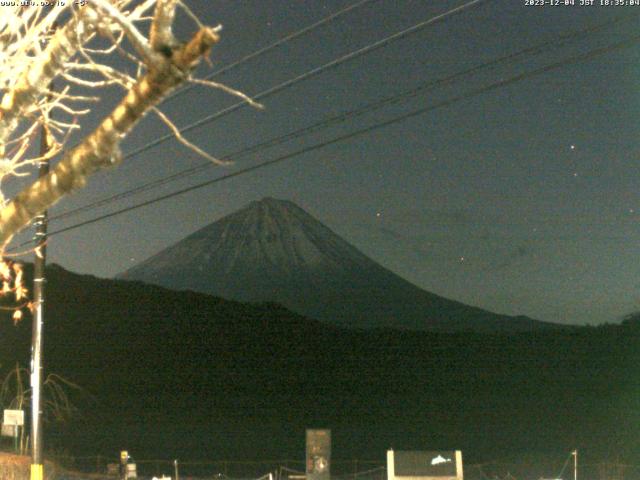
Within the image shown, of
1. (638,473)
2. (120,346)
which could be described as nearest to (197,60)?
(638,473)

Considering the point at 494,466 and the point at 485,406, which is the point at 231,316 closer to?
the point at 485,406

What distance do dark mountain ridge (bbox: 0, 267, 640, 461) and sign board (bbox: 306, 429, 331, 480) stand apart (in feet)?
137

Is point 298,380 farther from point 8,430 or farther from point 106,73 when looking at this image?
point 106,73

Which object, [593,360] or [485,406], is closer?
[485,406]

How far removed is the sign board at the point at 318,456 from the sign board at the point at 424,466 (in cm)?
509

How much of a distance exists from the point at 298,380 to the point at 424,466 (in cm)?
9566

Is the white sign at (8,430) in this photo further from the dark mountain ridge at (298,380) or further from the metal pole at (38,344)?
the dark mountain ridge at (298,380)

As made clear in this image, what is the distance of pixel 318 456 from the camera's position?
92.7 ft

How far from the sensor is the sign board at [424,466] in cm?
2266

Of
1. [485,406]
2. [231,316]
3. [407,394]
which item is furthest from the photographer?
[231,316]

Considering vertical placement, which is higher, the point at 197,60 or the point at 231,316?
the point at 231,316

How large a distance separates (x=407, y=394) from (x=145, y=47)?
10953 cm

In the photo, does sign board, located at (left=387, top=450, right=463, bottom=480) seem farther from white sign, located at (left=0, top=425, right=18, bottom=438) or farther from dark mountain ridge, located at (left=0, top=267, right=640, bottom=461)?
dark mountain ridge, located at (left=0, top=267, right=640, bottom=461)

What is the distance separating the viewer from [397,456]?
23.3 metres
